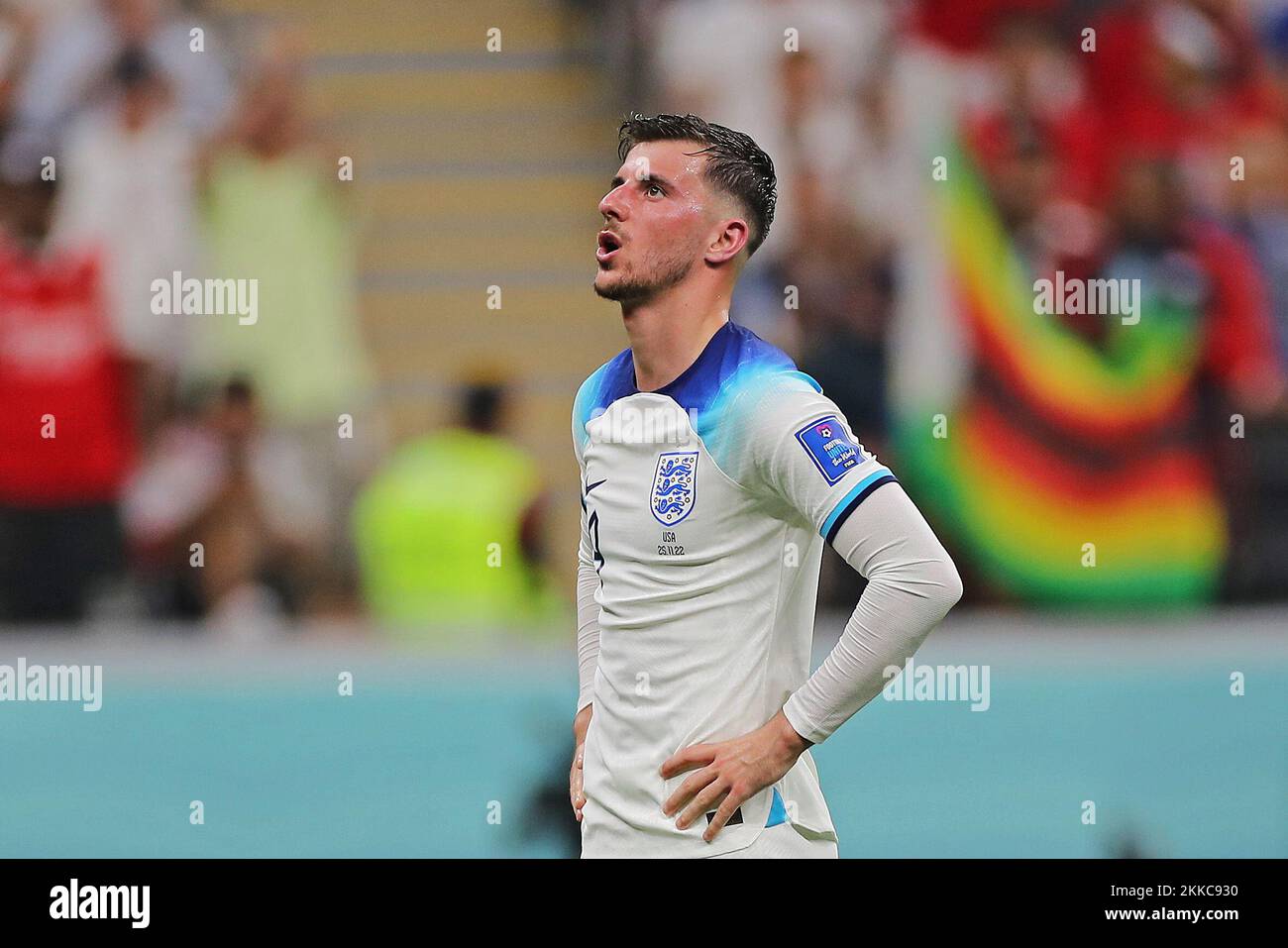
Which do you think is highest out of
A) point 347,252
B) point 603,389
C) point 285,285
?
point 347,252

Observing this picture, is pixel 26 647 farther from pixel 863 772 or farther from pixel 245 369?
pixel 863 772

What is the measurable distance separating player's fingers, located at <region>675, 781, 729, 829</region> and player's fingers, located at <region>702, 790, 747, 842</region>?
0.01 metres

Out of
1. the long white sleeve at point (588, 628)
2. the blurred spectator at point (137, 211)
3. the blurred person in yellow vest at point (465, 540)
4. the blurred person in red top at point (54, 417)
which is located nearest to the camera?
the long white sleeve at point (588, 628)

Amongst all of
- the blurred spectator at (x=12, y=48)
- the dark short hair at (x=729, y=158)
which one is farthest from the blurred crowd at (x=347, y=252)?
the dark short hair at (x=729, y=158)

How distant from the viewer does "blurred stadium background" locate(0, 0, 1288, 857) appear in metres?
8.06

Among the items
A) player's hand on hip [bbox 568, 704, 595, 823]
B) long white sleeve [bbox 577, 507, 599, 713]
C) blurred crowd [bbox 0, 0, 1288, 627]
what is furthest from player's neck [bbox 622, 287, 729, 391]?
blurred crowd [bbox 0, 0, 1288, 627]

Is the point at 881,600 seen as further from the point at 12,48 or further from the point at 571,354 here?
the point at 12,48

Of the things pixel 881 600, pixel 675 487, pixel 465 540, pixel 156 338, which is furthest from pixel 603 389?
pixel 156 338

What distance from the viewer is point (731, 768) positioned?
9.55ft

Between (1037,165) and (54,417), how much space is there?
17.3 feet

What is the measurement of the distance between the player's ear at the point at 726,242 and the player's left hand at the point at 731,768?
0.86m

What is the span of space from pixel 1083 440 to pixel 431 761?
13.8ft

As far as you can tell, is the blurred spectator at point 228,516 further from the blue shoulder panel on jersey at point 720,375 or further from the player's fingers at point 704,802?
the player's fingers at point 704,802

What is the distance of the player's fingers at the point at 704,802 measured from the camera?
2.91m
